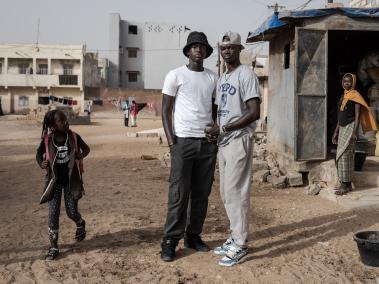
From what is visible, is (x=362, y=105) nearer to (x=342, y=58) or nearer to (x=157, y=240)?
(x=157, y=240)

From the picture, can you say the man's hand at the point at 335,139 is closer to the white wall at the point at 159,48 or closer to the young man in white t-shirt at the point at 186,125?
the young man in white t-shirt at the point at 186,125

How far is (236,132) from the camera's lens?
3.70m

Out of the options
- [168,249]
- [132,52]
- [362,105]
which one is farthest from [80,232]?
[132,52]

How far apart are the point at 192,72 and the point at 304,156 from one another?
14.1ft

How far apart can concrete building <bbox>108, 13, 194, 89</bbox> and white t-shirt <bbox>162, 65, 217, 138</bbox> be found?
4867 centimetres

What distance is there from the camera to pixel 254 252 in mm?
4117

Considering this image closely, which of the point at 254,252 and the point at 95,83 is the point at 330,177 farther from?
the point at 95,83

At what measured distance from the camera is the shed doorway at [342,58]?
34.8ft

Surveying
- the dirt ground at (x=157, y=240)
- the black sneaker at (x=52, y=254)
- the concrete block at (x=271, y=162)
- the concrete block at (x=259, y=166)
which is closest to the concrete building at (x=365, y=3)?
the concrete block at (x=271, y=162)

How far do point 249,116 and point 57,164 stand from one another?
5.85ft

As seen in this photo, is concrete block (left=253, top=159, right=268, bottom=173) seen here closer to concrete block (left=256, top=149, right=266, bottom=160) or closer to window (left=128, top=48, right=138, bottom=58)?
concrete block (left=256, top=149, right=266, bottom=160)

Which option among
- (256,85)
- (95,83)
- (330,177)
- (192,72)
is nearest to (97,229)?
(192,72)

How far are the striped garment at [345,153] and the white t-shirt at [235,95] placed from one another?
311 cm

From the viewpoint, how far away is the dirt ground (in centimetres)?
359
